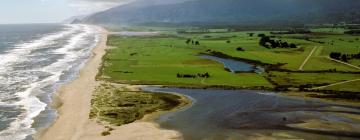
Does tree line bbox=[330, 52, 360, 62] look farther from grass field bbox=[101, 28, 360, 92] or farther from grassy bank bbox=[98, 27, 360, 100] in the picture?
grass field bbox=[101, 28, 360, 92]

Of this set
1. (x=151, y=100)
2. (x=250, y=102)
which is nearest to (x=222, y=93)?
(x=250, y=102)

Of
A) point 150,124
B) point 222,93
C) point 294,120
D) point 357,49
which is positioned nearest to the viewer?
point 150,124

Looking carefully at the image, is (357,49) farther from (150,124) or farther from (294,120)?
(150,124)

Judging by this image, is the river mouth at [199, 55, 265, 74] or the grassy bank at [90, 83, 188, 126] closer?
the grassy bank at [90, 83, 188, 126]

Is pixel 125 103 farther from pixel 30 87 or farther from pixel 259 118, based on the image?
pixel 30 87

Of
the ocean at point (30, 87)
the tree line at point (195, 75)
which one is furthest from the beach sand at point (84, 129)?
the tree line at point (195, 75)

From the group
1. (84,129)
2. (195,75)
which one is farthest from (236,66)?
(84,129)

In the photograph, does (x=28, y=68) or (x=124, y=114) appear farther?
(x=28, y=68)

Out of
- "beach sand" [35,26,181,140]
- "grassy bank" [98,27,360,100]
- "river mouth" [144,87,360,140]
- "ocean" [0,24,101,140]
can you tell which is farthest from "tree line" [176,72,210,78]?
"beach sand" [35,26,181,140]
